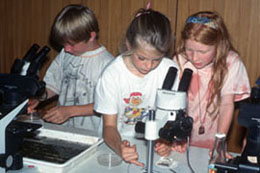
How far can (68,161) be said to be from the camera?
4.13 ft

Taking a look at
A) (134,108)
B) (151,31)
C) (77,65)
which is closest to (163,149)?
(134,108)

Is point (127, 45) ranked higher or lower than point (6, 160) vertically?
higher

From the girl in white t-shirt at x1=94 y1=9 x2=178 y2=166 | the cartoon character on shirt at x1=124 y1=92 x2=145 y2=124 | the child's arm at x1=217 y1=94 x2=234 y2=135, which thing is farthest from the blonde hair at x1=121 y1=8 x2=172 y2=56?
the child's arm at x1=217 y1=94 x2=234 y2=135

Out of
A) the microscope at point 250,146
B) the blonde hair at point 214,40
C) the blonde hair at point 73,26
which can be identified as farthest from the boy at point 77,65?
the microscope at point 250,146

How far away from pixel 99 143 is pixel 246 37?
1.47 m

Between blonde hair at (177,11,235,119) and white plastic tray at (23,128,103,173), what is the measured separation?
0.74 meters

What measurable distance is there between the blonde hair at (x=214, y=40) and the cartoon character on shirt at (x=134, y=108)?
408 millimetres

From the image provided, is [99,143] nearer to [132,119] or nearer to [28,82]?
[132,119]

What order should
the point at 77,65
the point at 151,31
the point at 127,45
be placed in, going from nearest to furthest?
the point at 151,31, the point at 127,45, the point at 77,65

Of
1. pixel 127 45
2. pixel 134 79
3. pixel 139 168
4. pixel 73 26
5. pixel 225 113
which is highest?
pixel 73 26

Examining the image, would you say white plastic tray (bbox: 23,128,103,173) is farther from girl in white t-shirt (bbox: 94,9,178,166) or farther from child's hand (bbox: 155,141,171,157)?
child's hand (bbox: 155,141,171,157)

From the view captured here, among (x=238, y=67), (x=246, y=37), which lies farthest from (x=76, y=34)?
(x=246, y=37)

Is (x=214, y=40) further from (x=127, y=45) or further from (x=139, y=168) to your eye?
(x=139, y=168)

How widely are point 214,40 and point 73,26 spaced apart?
2.71 feet
